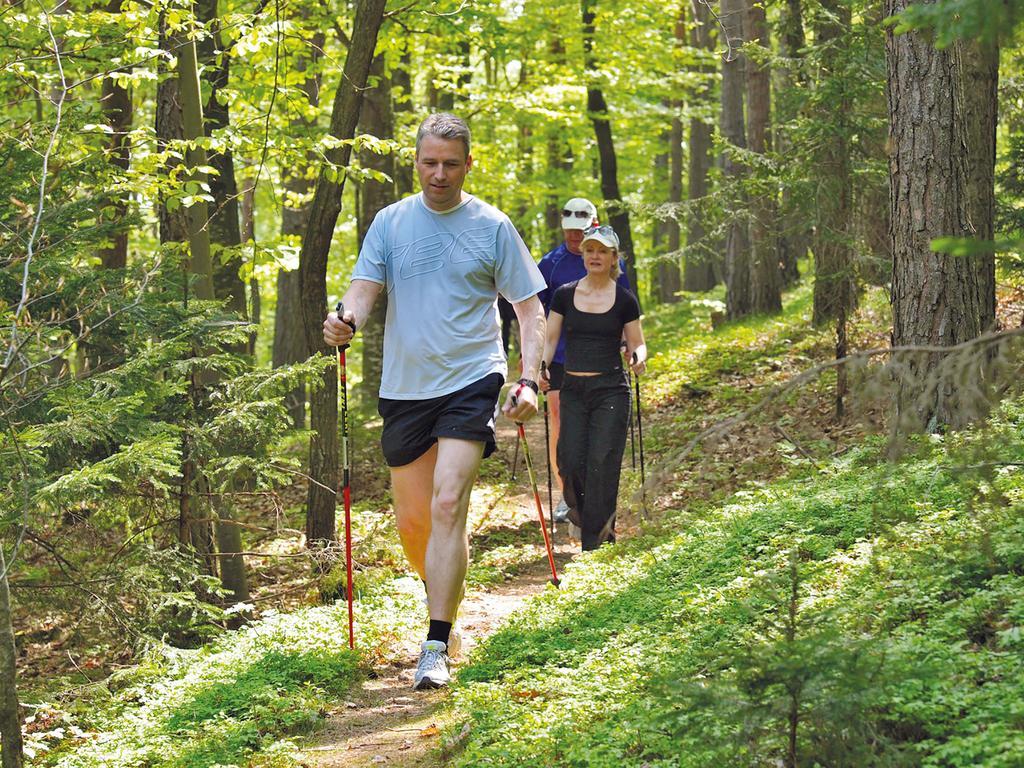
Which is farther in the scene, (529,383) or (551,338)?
(551,338)

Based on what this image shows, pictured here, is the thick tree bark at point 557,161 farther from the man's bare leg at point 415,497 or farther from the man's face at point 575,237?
the man's bare leg at point 415,497

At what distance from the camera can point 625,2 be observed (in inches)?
850

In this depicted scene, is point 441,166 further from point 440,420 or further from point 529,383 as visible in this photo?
point 440,420

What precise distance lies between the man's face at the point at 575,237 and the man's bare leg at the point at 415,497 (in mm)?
4412

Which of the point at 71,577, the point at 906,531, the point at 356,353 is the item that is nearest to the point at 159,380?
the point at 71,577

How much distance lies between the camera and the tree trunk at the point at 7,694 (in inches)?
193

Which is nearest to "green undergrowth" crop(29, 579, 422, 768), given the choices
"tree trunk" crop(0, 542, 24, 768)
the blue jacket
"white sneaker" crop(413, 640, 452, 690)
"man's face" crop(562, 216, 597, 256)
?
"tree trunk" crop(0, 542, 24, 768)

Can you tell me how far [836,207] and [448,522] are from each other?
7459 mm

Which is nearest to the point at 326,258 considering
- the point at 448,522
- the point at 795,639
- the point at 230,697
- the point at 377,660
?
the point at 377,660

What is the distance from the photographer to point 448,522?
6020 mm

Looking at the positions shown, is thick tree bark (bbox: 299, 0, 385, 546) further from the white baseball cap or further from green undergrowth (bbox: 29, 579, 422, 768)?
the white baseball cap

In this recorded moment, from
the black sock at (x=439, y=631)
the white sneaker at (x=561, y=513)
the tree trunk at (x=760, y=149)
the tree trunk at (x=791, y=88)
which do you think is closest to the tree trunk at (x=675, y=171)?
the tree trunk at (x=760, y=149)

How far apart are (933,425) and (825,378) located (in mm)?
6172

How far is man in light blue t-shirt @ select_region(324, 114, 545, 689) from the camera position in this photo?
6047mm
